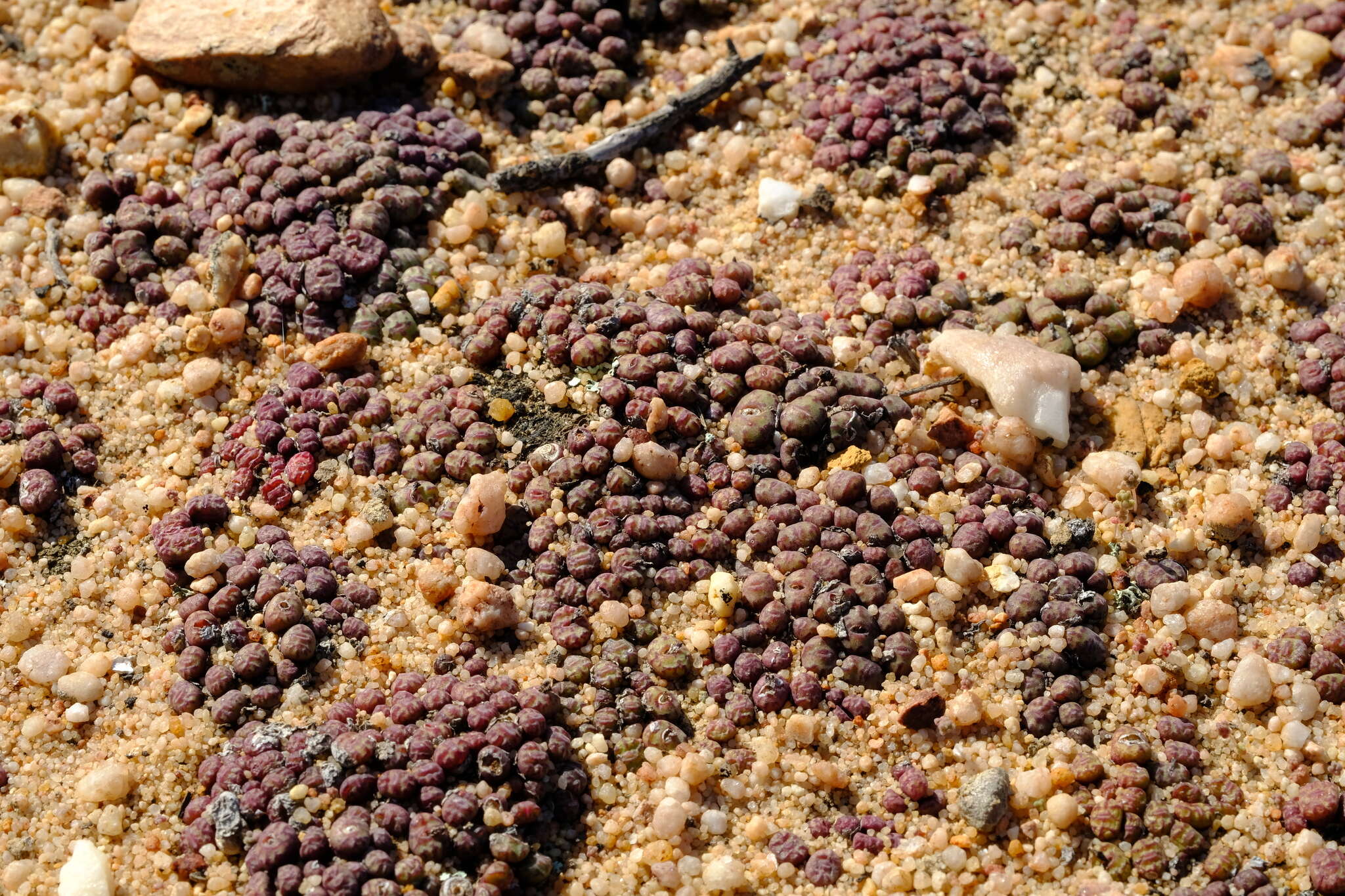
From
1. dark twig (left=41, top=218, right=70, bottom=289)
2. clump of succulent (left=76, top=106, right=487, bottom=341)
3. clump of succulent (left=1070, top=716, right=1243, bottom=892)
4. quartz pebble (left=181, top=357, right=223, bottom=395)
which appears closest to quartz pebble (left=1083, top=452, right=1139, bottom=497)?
clump of succulent (left=1070, top=716, right=1243, bottom=892)

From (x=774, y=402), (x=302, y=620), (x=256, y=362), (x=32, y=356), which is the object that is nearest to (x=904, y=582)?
(x=774, y=402)

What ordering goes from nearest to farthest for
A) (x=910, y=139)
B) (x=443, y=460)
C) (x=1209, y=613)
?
(x=1209, y=613) < (x=443, y=460) < (x=910, y=139)

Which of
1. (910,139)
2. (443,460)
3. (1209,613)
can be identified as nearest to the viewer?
(1209,613)

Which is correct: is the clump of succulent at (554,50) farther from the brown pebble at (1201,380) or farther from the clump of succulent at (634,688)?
the brown pebble at (1201,380)

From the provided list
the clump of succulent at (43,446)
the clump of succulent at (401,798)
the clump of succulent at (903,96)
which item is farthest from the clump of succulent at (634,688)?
the clump of succulent at (903,96)

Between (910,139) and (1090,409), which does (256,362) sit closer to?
(910,139)

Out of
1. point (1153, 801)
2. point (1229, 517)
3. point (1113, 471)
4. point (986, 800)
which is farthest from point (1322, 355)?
point (986, 800)

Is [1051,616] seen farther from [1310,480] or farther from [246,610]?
[246,610]
